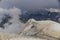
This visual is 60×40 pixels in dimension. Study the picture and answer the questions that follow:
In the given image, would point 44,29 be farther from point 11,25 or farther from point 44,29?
point 11,25

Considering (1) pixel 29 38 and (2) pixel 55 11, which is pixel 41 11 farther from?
(1) pixel 29 38

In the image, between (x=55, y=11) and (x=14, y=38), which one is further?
(x=55, y=11)

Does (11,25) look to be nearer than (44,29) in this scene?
No

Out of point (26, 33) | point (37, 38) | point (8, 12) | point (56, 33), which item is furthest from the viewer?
point (8, 12)

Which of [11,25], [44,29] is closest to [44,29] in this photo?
[44,29]

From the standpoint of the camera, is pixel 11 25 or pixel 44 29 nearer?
pixel 44 29

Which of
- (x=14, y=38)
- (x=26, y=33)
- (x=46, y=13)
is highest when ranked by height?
(x=46, y=13)

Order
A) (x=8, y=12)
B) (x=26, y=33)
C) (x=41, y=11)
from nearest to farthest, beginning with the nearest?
(x=26, y=33)
(x=41, y=11)
(x=8, y=12)

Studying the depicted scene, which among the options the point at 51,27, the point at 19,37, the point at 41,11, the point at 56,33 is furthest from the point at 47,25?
the point at 41,11
